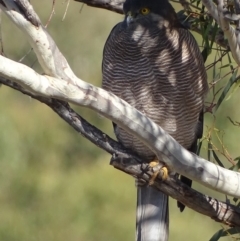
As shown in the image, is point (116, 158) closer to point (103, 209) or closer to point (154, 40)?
point (154, 40)

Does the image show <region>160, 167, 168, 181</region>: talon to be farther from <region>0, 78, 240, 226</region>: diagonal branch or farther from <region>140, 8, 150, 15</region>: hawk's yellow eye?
<region>140, 8, 150, 15</region>: hawk's yellow eye

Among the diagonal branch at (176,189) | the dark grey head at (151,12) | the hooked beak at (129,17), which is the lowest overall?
the diagonal branch at (176,189)

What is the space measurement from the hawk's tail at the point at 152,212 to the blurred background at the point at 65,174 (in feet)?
8.72

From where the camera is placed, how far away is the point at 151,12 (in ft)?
9.61

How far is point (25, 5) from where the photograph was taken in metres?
1.90

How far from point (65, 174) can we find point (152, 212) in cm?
378

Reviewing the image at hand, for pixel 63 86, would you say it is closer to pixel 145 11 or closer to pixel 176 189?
pixel 176 189

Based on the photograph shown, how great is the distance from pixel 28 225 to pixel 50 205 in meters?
0.29

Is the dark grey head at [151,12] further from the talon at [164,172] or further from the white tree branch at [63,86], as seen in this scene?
the white tree branch at [63,86]

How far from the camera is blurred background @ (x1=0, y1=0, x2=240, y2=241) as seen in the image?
608cm

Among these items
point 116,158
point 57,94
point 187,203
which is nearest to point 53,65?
point 57,94

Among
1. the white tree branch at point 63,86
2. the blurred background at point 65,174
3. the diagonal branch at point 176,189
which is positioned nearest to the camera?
the white tree branch at point 63,86

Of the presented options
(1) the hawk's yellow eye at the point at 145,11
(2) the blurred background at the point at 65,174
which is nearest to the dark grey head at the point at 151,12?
(1) the hawk's yellow eye at the point at 145,11

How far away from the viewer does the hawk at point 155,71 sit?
283 cm
